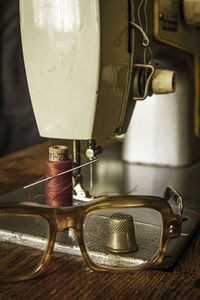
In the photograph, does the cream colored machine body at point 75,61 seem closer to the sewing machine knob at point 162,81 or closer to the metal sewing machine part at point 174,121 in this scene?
the sewing machine knob at point 162,81

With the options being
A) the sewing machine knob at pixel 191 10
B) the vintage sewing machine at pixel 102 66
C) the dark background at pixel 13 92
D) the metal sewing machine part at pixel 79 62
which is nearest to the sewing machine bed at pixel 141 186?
the vintage sewing machine at pixel 102 66

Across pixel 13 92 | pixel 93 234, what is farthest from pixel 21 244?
pixel 13 92

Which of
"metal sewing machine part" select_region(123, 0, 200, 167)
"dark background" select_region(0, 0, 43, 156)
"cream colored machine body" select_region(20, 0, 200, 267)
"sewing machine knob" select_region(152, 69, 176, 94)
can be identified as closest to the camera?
"cream colored machine body" select_region(20, 0, 200, 267)

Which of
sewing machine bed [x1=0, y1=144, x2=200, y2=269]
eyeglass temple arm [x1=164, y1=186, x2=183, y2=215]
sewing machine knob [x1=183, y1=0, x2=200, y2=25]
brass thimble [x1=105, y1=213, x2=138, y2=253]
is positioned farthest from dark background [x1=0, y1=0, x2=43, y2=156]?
brass thimble [x1=105, y1=213, x2=138, y2=253]

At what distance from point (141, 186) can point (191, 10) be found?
1.18ft

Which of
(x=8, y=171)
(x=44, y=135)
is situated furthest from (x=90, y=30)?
(x=8, y=171)

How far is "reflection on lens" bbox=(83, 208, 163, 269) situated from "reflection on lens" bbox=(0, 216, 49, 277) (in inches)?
2.4

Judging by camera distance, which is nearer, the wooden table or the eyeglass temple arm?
the wooden table

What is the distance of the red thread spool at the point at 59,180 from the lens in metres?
0.63

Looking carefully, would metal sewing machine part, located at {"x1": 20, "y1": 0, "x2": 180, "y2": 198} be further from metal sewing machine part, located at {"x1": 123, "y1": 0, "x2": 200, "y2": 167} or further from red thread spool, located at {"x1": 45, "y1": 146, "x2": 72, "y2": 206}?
metal sewing machine part, located at {"x1": 123, "y1": 0, "x2": 200, "y2": 167}

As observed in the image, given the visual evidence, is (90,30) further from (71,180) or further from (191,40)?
(191,40)

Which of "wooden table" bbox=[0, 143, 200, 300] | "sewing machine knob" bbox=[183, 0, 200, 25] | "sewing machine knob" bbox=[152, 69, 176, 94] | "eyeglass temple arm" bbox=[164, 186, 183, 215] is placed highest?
"sewing machine knob" bbox=[183, 0, 200, 25]

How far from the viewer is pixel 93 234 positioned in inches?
23.7

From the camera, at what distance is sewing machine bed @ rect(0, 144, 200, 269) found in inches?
22.7
